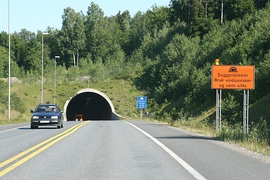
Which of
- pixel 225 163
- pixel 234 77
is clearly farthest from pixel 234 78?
pixel 225 163

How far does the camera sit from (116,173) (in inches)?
391

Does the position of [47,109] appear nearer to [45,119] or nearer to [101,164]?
[45,119]

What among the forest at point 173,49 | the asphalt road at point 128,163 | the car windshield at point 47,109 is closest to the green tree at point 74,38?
the forest at point 173,49

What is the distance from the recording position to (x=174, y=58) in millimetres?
79312

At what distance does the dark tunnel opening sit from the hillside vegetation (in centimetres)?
250

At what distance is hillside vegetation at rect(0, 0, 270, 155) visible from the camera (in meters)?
40.3

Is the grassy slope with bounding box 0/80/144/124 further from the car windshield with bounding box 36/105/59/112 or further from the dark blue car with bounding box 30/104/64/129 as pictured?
the dark blue car with bounding box 30/104/64/129

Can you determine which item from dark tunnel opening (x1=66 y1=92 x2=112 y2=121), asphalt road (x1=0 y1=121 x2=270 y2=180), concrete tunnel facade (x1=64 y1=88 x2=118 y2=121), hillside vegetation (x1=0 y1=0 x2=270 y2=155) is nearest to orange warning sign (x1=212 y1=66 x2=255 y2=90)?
hillside vegetation (x1=0 y1=0 x2=270 y2=155)

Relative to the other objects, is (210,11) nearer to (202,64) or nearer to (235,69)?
(202,64)

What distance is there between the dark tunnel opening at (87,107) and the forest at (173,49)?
7589 millimetres

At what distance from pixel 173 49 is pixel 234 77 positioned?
56861mm

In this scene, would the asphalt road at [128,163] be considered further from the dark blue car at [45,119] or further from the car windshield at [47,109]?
the car windshield at [47,109]

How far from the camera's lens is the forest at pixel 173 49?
5088 centimetres

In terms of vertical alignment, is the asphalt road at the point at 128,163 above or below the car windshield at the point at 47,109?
below
